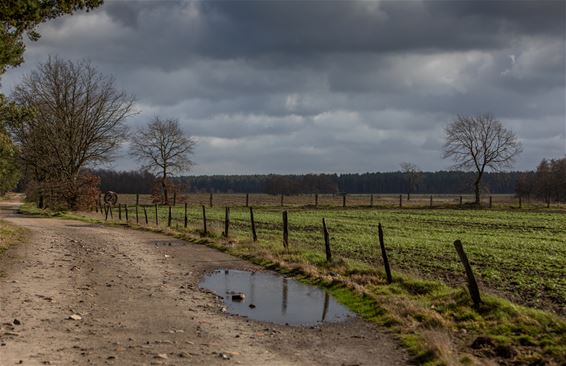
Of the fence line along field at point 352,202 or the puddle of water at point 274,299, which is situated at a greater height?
the fence line along field at point 352,202

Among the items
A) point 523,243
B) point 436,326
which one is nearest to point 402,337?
point 436,326

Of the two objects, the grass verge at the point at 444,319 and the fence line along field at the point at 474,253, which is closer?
the grass verge at the point at 444,319

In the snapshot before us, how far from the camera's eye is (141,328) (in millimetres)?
9539

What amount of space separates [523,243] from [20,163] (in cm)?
4697

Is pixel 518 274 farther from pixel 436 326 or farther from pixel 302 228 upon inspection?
pixel 302 228

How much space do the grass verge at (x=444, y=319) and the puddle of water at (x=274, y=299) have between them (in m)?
0.49

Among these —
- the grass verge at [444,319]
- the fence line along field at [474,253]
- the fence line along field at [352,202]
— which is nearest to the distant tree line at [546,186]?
the fence line along field at [352,202]

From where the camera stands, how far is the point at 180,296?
A: 12391mm

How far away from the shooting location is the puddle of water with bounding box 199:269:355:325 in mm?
10914

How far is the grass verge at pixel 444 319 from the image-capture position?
8188mm

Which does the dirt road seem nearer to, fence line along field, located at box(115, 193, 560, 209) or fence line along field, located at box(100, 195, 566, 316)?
fence line along field, located at box(100, 195, 566, 316)

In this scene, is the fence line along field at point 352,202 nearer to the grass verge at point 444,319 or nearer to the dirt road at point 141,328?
the grass verge at point 444,319

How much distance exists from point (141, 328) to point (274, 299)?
3.76 m

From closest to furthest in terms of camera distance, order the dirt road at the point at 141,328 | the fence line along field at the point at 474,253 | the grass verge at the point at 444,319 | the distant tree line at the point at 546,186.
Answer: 1. the dirt road at the point at 141,328
2. the grass verge at the point at 444,319
3. the fence line along field at the point at 474,253
4. the distant tree line at the point at 546,186
